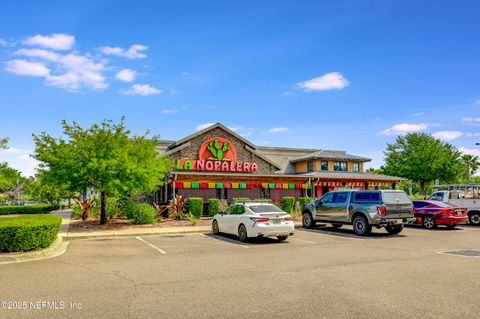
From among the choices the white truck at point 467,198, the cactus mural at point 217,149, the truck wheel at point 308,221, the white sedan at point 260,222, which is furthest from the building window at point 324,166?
the white sedan at point 260,222

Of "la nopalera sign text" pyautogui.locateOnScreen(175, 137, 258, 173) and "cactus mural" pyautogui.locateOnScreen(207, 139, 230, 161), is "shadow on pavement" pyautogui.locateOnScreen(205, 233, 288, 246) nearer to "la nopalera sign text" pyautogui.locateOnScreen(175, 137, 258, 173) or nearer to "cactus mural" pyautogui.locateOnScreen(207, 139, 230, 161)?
"la nopalera sign text" pyautogui.locateOnScreen(175, 137, 258, 173)

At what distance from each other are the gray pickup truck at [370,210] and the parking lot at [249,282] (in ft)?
8.55

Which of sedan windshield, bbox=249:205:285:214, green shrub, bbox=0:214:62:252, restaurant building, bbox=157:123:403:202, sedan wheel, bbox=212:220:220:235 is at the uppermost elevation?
restaurant building, bbox=157:123:403:202

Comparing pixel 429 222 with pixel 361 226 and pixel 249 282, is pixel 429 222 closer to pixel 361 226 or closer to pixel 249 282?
pixel 361 226

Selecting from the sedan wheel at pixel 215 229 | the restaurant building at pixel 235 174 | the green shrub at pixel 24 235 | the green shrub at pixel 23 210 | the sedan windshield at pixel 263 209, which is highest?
the restaurant building at pixel 235 174

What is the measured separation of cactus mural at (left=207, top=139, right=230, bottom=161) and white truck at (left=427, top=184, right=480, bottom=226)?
1682 centimetres

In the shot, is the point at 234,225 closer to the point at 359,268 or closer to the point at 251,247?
the point at 251,247

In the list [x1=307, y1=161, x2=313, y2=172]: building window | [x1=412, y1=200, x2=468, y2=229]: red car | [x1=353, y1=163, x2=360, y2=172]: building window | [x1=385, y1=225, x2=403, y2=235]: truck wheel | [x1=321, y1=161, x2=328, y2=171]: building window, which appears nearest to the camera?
[x1=385, y1=225, x2=403, y2=235]: truck wheel

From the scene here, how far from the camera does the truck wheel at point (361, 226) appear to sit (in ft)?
53.5

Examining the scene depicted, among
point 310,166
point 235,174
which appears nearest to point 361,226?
point 235,174

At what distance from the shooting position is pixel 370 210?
53.1 feet

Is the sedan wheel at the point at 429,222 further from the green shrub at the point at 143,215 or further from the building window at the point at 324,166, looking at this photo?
the building window at the point at 324,166

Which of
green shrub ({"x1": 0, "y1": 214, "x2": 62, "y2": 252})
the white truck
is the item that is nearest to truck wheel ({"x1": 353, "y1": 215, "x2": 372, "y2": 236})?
the white truck

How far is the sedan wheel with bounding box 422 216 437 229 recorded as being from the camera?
19.7 m
